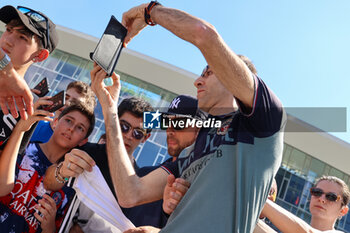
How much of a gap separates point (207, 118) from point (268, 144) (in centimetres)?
58

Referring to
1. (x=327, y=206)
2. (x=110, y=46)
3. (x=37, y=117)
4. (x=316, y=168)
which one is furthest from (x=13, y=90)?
(x=316, y=168)

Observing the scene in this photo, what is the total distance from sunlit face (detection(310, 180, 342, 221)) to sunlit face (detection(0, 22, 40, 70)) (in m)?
3.05

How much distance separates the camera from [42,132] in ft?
9.61

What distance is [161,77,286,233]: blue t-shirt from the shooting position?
131cm

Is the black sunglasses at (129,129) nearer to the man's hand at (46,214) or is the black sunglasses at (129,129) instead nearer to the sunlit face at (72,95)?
A: the sunlit face at (72,95)

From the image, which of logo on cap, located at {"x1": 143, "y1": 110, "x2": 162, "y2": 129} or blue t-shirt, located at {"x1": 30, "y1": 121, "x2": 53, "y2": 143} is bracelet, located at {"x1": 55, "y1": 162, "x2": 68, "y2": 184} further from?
blue t-shirt, located at {"x1": 30, "y1": 121, "x2": 53, "y2": 143}

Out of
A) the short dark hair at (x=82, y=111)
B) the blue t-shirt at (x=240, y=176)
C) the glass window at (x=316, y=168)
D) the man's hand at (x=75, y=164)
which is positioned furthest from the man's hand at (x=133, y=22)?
the glass window at (x=316, y=168)

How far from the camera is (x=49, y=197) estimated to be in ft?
6.58

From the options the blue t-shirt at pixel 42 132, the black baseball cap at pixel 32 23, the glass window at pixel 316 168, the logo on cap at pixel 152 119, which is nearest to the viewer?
the black baseball cap at pixel 32 23

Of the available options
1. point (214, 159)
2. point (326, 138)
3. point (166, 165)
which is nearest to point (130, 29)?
point (166, 165)

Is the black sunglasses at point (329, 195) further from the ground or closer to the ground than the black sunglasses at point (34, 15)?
closer to the ground

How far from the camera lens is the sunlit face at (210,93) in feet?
6.32

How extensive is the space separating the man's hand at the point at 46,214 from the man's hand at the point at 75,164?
26 centimetres

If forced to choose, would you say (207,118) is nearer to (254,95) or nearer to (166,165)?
(166,165)
